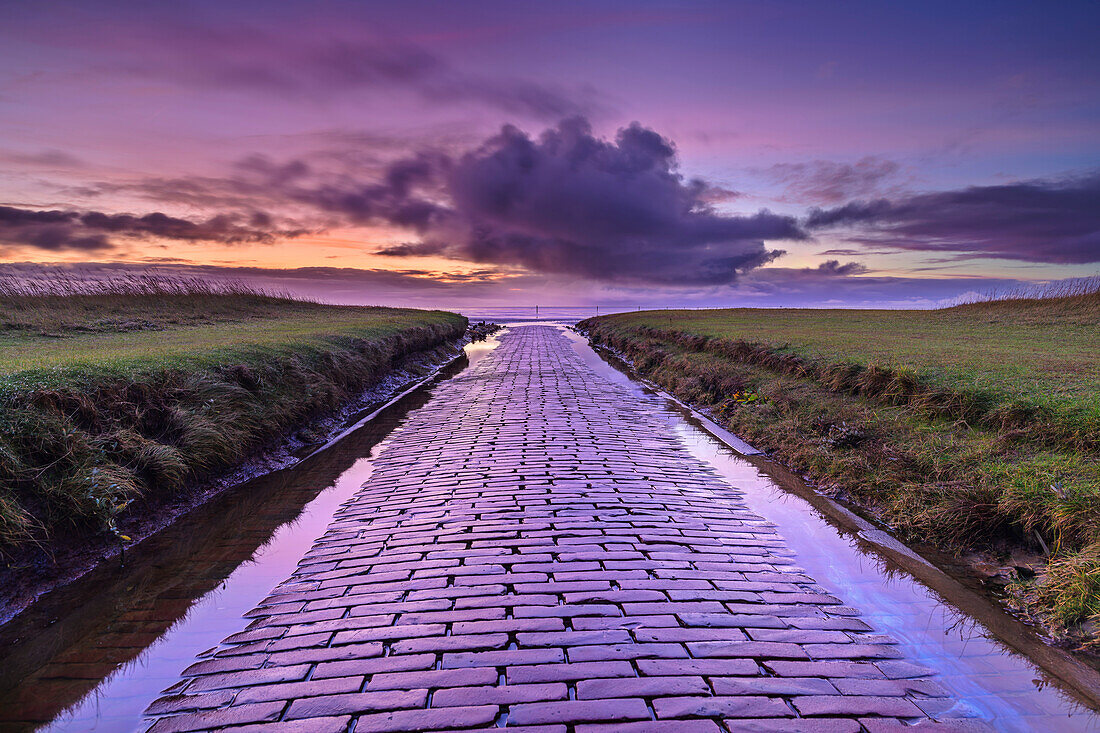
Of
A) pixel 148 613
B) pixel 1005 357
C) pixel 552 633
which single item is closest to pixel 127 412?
pixel 148 613

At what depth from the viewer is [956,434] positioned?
8352mm

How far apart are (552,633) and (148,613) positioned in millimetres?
4109

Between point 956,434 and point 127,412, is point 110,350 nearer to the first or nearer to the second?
point 127,412

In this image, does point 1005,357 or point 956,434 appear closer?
point 956,434

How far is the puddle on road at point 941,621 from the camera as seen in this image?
12.5 ft

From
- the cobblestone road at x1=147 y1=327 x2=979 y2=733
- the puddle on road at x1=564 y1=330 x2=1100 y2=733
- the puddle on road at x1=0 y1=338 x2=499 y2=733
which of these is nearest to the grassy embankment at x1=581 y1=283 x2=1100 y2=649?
the puddle on road at x1=564 y1=330 x2=1100 y2=733

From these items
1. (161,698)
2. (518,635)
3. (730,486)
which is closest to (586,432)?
(730,486)

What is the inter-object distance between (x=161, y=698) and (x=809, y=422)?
413 inches

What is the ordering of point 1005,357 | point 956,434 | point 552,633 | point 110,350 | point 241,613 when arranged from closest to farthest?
point 552,633 < point 241,613 < point 956,434 < point 110,350 < point 1005,357

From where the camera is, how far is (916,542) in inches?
258

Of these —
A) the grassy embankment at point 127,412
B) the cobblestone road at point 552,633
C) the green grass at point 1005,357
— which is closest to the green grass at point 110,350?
the grassy embankment at point 127,412

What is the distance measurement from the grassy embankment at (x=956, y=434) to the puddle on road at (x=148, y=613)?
24.9ft

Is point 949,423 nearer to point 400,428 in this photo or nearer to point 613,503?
point 613,503

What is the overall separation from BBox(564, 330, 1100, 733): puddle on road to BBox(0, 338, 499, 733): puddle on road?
5.92 meters
